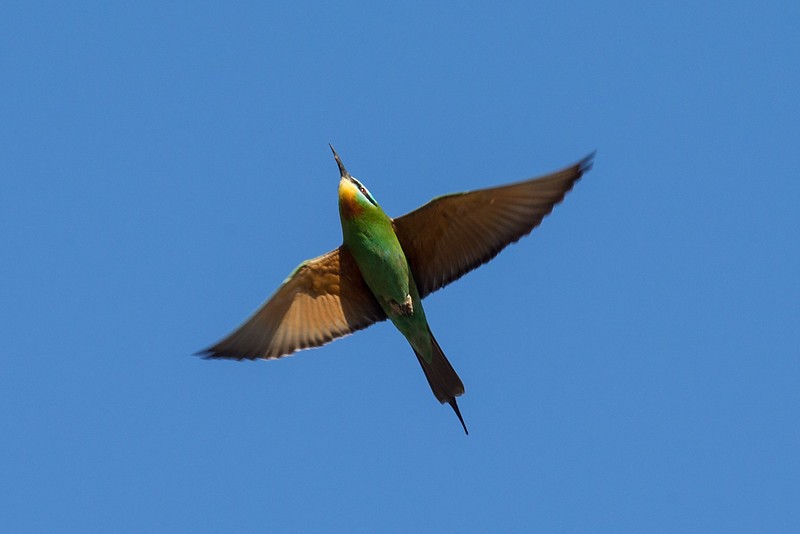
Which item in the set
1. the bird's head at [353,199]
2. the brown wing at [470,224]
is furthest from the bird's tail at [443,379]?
the bird's head at [353,199]

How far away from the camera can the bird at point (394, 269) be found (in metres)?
11.1

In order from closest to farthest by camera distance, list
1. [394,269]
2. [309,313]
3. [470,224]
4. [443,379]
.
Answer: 1. [394,269]
2. [470,224]
3. [443,379]
4. [309,313]

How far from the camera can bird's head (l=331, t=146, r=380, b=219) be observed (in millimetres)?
11188

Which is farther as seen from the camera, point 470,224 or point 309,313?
point 309,313

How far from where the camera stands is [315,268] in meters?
11.5

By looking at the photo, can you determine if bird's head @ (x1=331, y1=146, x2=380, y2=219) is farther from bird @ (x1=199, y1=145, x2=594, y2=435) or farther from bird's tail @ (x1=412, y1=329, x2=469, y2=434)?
bird's tail @ (x1=412, y1=329, x2=469, y2=434)

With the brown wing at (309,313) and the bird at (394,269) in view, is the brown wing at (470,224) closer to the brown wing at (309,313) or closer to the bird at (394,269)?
the bird at (394,269)

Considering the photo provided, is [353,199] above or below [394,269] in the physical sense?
above

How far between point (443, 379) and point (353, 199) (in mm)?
1720

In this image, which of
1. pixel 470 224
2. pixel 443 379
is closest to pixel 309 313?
pixel 443 379

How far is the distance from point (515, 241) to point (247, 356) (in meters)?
2.55

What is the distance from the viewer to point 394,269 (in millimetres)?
11141

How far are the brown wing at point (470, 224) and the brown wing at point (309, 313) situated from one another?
57cm

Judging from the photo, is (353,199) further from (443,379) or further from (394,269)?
(443,379)
